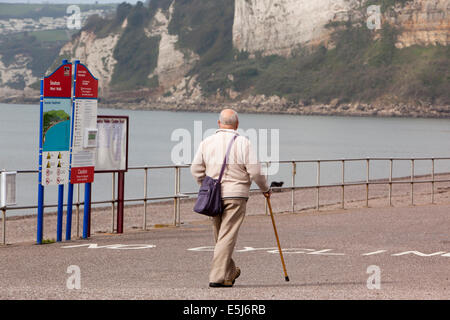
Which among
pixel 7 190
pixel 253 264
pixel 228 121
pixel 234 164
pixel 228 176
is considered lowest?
pixel 253 264

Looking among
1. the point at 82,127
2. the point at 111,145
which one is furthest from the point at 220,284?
the point at 111,145

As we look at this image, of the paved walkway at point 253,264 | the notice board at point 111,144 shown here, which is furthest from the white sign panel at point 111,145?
the paved walkway at point 253,264

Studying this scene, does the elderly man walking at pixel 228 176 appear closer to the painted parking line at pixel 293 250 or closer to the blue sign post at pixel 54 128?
the painted parking line at pixel 293 250

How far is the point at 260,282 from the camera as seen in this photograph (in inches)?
354

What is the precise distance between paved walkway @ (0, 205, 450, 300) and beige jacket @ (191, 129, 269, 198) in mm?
956

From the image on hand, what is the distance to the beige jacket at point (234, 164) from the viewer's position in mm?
8219

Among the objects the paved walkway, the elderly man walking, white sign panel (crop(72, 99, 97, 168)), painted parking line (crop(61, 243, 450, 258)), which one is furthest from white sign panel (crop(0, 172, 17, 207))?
the elderly man walking

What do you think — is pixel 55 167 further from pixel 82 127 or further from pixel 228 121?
pixel 228 121

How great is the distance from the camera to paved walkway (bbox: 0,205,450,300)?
789 cm

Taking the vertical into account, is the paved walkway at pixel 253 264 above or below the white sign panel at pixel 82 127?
below

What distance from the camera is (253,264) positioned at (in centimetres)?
1058

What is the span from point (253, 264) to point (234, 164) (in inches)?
105
